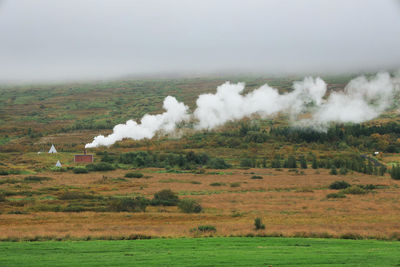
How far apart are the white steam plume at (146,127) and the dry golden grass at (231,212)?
194 feet

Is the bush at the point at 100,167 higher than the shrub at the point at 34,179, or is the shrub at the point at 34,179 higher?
the shrub at the point at 34,179

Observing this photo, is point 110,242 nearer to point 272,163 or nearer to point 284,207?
point 284,207

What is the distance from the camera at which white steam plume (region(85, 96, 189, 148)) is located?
13812 cm

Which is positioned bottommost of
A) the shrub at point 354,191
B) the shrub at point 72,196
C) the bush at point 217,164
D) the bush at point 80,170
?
the bush at point 217,164

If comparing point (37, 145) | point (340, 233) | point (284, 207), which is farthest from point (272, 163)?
point (37, 145)

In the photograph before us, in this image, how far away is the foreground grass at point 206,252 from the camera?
1822cm

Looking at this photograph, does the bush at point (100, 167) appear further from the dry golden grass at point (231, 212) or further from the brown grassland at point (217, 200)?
the dry golden grass at point (231, 212)

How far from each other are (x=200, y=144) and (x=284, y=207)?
9444cm

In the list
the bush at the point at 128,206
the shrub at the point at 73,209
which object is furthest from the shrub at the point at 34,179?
the bush at the point at 128,206

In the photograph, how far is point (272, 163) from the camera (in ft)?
336

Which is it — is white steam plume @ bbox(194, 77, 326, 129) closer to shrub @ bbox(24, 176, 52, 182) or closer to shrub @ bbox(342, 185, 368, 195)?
shrub @ bbox(24, 176, 52, 182)

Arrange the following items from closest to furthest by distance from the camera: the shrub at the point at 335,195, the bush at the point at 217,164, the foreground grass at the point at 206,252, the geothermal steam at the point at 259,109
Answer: the foreground grass at the point at 206,252
the shrub at the point at 335,195
the bush at the point at 217,164
the geothermal steam at the point at 259,109

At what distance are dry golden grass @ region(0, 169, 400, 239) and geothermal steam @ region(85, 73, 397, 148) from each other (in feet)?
215

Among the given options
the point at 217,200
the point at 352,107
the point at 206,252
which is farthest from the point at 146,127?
the point at 206,252
